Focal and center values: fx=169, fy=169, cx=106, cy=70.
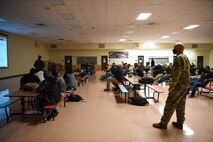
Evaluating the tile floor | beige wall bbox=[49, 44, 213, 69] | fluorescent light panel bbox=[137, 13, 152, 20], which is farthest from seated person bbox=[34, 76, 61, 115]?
beige wall bbox=[49, 44, 213, 69]

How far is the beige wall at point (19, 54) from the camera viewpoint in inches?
478

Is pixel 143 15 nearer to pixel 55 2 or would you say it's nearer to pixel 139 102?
pixel 55 2

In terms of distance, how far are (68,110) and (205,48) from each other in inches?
804

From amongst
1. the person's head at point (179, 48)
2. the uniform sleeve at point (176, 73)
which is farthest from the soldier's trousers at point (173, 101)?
the person's head at point (179, 48)

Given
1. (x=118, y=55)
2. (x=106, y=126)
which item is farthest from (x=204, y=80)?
(x=118, y=55)

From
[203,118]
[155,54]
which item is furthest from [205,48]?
[203,118]

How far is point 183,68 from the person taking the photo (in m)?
3.46

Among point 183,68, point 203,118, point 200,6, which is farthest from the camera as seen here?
point 200,6

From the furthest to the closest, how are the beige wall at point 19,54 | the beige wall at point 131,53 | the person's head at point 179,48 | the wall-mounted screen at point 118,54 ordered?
the wall-mounted screen at point 118,54, the beige wall at point 131,53, the beige wall at point 19,54, the person's head at point 179,48

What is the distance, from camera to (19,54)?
13.5 metres

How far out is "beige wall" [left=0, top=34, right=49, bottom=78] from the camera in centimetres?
1214

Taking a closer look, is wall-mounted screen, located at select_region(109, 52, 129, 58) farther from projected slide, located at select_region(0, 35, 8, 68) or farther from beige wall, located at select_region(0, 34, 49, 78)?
projected slide, located at select_region(0, 35, 8, 68)

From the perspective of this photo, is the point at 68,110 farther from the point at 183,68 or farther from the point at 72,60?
the point at 72,60

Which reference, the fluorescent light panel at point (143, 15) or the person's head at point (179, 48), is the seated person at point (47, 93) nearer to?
the person's head at point (179, 48)
